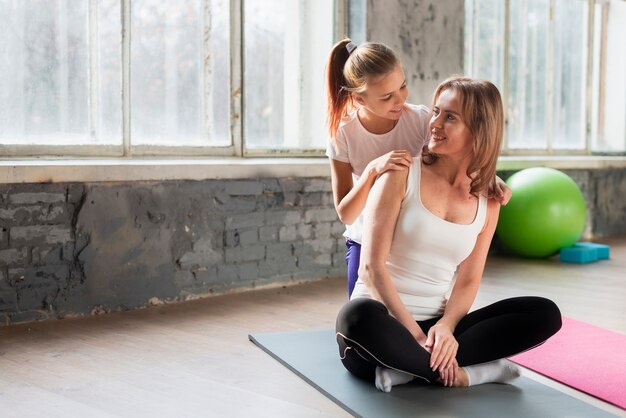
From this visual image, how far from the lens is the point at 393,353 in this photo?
2230 millimetres

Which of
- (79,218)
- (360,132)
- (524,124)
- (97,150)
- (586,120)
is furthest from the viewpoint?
A: (586,120)

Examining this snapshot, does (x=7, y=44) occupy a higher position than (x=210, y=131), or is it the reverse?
(x=7, y=44)

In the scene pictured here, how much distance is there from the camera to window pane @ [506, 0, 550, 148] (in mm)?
6113

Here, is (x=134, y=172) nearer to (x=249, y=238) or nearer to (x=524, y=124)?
(x=249, y=238)

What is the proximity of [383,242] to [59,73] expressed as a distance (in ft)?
6.52

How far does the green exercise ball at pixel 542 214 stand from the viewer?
4965 millimetres

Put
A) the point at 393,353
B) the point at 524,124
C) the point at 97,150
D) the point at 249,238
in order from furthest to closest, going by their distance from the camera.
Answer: the point at 524,124 → the point at 249,238 → the point at 97,150 → the point at 393,353

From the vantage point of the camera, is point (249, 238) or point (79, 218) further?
point (249, 238)

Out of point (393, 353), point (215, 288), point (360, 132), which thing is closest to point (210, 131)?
point (215, 288)

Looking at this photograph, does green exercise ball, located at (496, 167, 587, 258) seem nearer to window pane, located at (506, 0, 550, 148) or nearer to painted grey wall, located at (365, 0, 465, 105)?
painted grey wall, located at (365, 0, 465, 105)

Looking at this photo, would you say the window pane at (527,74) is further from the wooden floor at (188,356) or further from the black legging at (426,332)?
the black legging at (426,332)

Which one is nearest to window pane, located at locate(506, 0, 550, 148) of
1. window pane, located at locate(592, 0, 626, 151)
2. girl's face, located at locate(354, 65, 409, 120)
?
window pane, located at locate(592, 0, 626, 151)

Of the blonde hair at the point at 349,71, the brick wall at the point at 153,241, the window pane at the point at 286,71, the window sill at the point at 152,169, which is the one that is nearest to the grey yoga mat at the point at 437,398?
the blonde hair at the point at 349,71

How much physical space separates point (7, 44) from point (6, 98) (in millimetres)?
236
